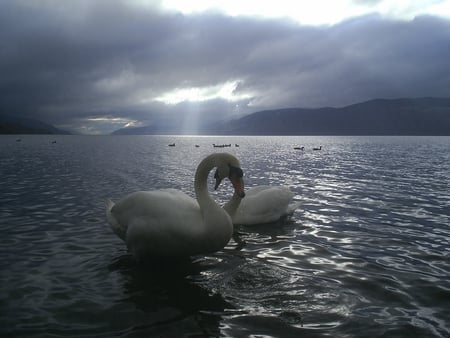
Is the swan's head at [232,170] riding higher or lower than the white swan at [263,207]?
higher

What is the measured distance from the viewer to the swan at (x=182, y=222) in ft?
22.8

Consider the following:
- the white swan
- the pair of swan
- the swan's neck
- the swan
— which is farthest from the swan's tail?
the white swan

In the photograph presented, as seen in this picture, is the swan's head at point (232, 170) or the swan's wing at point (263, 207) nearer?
the swan's head at point (232, 170)

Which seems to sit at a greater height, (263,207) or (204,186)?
(204,186)

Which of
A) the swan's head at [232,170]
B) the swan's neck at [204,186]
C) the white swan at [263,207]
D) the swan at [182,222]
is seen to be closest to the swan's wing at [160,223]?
the swan at [182,222]

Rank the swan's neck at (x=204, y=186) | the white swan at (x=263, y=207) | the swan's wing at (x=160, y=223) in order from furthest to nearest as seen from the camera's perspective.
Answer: the white swan at (x=263, y=207) < the swan's neck at (x=204, y=186) < the swan's wing at (x=160, y=223)

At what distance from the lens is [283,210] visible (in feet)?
41.8

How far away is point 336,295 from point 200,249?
2.64 m

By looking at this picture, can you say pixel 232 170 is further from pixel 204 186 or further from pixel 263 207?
pixel 263 207

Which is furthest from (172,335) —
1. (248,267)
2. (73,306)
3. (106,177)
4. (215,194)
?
(106,177)

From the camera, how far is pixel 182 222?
6930 mm

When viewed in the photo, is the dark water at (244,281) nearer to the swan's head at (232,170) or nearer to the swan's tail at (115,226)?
the swan's tail at (115,226)

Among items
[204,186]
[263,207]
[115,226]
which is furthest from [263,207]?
[115,226]


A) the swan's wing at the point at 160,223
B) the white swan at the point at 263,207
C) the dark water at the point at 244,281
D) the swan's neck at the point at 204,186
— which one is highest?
the swan's neck at the point at 204,186
